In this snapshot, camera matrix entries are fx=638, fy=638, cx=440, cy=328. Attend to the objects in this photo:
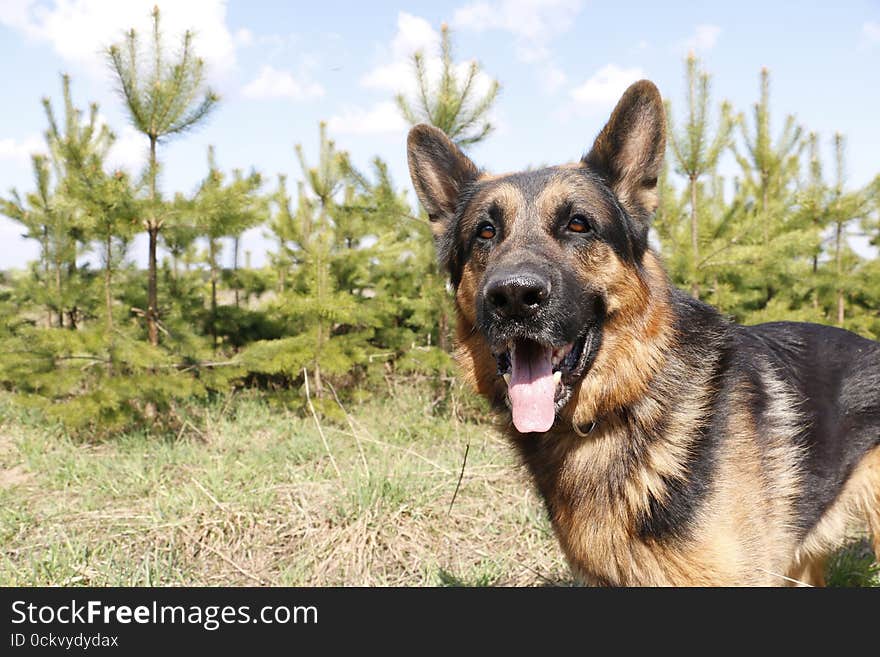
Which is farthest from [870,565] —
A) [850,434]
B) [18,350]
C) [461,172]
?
[18,350]

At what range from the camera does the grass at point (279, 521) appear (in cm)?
403

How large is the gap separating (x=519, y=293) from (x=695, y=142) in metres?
6.28

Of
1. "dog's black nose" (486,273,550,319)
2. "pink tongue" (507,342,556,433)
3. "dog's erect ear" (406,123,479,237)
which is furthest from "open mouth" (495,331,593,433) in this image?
"dog's erect ear" (406,123,479,237)

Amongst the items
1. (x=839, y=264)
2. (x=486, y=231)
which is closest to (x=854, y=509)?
(x=486, y=231)

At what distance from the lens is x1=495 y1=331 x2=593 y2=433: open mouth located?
2709mm

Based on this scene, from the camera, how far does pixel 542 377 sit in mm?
2738

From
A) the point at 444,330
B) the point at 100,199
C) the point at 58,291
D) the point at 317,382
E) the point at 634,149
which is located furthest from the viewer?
the point at 58,291

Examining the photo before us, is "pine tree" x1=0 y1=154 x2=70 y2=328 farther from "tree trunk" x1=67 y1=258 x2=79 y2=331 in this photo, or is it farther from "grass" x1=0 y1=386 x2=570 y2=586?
"grass" x1=0 y1=386 x2=570 y2=586

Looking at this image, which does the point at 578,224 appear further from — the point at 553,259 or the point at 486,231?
the point at 486,231

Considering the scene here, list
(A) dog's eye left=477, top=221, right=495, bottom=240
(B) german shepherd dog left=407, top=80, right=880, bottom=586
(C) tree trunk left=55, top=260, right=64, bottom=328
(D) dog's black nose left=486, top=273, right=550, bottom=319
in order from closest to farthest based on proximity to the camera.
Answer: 1. (D) dog's black nose left=486, top=273, right=550, bottom=319
2. (B) german shepherd dog left=407, top=80, right=880, bottom=586
3. (A) dog's eye left=477, top=221, right=495, bottom=240
4. (C) tree trunk left=55, top=260, right=64, bottom=328

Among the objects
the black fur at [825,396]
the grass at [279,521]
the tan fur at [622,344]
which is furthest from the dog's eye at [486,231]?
the black fur at [825,396]

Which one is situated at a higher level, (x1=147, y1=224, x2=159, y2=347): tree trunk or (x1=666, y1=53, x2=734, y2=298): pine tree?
(x1=666, y1=53, x2=734, y2=298): pine tree

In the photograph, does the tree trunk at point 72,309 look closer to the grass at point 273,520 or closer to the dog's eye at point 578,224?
the grass at point 273,520

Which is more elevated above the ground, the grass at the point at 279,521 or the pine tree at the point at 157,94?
the pine tree at the point at 157,94
